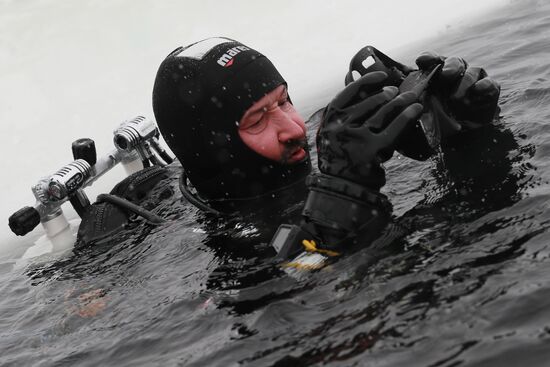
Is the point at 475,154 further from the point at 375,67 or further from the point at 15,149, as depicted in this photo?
the point at 15,149

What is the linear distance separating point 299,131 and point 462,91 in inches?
34.4

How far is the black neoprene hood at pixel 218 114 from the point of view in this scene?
3.34 metres

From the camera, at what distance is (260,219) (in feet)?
10.9

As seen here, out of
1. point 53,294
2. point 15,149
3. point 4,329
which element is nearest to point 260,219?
point 53,294

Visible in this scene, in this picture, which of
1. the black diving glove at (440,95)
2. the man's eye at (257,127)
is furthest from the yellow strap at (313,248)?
the man's eye at (257,127)

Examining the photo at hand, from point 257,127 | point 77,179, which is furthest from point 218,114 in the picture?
point 77,179

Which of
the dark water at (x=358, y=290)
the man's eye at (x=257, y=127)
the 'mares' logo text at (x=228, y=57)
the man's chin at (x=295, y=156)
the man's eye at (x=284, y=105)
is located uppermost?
the 'mares' logo text at (x=228, y=57)

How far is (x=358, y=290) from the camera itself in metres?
2.20

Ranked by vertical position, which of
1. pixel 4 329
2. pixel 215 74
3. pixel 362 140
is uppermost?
pixel 215 74

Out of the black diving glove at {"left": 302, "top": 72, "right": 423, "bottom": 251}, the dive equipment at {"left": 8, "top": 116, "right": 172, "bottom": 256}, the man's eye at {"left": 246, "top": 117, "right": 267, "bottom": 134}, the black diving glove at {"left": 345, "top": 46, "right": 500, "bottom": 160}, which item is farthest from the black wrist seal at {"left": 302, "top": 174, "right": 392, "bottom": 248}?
the dive equipment at {"left": 8, "top": 116, "right": 172, "bottom": 256}

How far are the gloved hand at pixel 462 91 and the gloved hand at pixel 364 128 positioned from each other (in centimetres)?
49

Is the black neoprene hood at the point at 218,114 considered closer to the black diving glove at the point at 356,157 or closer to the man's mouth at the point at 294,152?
the man's mouth at the point at 294,152

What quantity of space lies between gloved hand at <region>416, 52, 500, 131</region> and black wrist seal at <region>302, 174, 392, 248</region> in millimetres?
747

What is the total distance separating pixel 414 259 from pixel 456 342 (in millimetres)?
602
